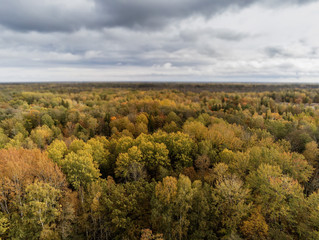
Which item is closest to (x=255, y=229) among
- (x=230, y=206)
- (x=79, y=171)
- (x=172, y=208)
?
(x=230, y=206)

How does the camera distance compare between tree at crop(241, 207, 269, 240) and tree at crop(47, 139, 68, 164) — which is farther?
tree at crop(47, 139, 68, 164)

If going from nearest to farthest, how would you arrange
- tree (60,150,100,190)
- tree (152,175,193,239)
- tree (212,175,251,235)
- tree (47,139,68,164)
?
tree (152,175,193,239) < tree (212,175,251,235) < tree (60,150,100,190) < tree (47,139,68,164)

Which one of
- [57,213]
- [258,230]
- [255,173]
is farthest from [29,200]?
[255,173]

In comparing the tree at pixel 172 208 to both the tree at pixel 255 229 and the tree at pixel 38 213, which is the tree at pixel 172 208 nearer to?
the tree at pixel 255 229

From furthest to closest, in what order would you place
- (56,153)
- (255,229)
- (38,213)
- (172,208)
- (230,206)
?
(56,153) < (172,208) < (230,206) < (38,213) < (255,229)

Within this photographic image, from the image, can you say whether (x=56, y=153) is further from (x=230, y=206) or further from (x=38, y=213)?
(x=230, y=206)

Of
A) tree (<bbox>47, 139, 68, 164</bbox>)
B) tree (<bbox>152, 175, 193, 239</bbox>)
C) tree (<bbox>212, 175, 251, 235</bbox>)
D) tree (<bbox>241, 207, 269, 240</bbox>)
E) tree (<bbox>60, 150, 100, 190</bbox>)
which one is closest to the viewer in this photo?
tree (<bbox>241, 207, 269, 240</bbox>)

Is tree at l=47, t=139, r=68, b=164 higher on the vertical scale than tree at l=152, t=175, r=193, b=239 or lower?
higher

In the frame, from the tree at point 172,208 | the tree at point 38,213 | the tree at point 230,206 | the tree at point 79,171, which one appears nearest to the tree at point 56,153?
the tree at point 79,171

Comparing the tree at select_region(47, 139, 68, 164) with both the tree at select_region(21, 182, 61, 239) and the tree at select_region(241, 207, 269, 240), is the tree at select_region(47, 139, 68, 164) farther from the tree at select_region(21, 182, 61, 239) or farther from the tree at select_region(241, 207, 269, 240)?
the tree at select_region(241, 207, 269, 240)

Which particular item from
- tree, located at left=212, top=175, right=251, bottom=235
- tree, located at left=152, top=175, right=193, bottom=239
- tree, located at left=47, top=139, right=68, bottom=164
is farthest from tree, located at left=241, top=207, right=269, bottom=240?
tree, located at left=47, top=139, right=68, bottom=164

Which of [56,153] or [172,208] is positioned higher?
[56,153]

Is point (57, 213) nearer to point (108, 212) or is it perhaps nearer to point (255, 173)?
point (108, 212)
